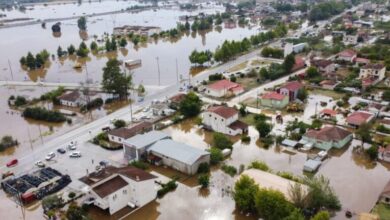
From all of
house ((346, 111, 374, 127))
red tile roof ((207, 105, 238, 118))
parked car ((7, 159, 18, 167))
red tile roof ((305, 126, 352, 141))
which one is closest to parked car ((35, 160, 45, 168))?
parked car ((7, 159, 18, 167))

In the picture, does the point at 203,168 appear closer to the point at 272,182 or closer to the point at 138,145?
the point at 138,145

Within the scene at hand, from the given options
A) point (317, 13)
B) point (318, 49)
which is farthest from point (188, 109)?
point (317, 13)

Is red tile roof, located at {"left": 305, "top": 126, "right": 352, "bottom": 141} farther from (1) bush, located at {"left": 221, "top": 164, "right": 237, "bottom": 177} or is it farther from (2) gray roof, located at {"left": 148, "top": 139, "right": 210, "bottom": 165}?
(2) gray roof, located at {"left": 148, "top": 139, "right": 210, "bottom": 165}

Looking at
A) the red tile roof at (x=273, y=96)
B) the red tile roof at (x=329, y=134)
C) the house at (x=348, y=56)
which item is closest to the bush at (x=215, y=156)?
the red tile roof at (x=329, y=134)

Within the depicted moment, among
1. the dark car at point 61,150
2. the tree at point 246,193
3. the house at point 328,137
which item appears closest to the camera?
the tree at point 246,193

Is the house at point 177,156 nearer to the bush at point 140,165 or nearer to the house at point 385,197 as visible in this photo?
the bush at point 140,165

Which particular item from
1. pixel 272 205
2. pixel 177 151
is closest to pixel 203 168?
pixel 177 151
